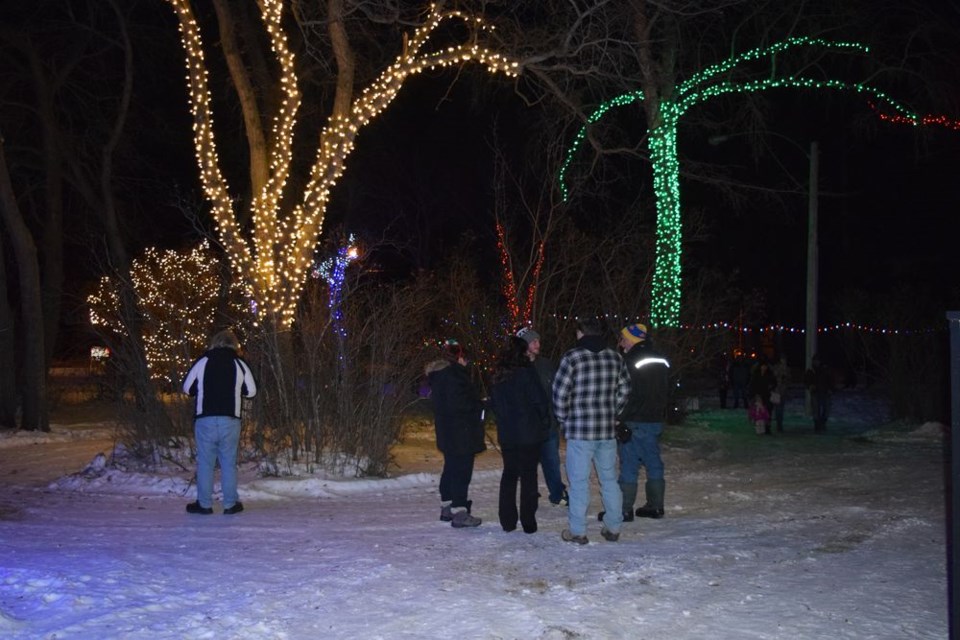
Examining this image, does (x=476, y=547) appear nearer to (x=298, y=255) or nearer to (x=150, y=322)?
(x=150, y=322)

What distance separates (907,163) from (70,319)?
31.7m

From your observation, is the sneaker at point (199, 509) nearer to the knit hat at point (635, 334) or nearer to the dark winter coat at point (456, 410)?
the dark winter coat at point (456, 410)

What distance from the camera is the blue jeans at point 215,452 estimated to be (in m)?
9.90

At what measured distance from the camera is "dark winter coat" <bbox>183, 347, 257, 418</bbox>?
9.80 m

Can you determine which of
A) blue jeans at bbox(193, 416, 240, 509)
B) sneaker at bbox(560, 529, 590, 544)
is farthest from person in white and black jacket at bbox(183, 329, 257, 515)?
sneaker at bbox(560, 529, 590, 544)

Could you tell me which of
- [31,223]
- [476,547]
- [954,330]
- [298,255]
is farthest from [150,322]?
[31,223]

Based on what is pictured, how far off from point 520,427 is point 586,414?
0.67 metres

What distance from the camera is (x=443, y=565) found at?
7.58 meters

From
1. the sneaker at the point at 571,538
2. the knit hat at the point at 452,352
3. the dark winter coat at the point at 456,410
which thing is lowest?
the sneaker at the point at 571,538

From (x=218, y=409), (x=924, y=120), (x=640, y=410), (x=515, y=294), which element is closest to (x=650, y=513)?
(x=640, y=410)

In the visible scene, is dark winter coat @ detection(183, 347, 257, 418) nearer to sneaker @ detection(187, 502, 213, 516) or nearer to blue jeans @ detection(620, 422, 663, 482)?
sneaker @ detection(187, 502, 213, 516)

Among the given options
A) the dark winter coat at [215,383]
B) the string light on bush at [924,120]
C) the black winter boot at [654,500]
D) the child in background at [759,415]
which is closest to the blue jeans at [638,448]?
the black winter boot at [654,500]

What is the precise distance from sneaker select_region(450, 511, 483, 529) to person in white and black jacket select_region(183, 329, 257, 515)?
2375 millimetres

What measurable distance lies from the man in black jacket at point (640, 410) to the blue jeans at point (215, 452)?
150 inches
